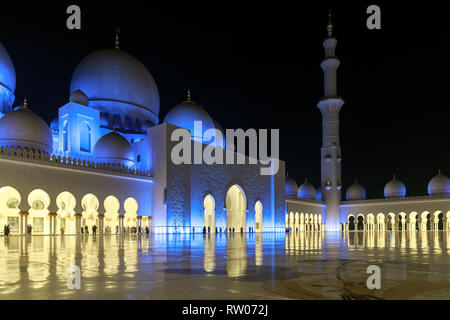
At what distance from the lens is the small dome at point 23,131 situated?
14.1 meters

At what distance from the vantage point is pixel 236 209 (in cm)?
2206

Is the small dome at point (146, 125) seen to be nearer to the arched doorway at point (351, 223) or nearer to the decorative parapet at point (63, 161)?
the decorative parapet at point (63, 161)

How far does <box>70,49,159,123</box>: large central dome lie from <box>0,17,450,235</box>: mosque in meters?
0.05

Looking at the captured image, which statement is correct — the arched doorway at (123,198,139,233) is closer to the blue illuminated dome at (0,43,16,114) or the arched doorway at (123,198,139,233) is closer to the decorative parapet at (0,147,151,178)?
the decorative parapet at (0,147,151,178)

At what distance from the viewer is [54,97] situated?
2389 centimetres

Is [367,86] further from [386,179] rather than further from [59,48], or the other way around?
[59,48]

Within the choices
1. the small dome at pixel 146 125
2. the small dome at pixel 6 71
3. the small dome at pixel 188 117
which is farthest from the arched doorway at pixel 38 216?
the small dome at pixel 188 117

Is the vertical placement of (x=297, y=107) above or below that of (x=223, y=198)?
above

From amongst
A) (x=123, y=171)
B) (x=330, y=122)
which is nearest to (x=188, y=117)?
(x=123, y=171)

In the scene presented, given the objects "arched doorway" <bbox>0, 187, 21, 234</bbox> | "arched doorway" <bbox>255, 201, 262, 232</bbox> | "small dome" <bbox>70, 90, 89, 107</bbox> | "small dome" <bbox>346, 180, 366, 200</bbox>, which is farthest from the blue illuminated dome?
"small dome" <bbox>346, 180, 366, 200</bbox>

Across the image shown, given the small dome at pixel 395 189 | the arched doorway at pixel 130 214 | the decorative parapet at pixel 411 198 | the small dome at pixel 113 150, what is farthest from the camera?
the small dome at pixel 395 189

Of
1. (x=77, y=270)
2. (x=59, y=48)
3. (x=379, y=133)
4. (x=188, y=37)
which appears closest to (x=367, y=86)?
(x=379, y=133)

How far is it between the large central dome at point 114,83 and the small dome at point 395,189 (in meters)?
19.5
